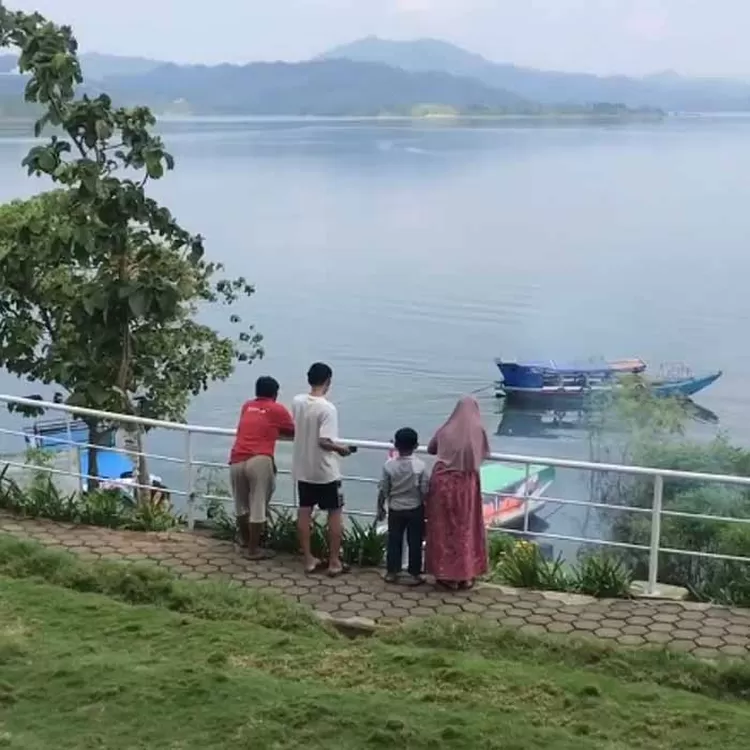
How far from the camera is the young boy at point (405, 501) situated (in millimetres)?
6266

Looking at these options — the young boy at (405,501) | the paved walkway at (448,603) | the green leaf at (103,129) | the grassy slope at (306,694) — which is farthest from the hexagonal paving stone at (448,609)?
the green leaf at (103,129)

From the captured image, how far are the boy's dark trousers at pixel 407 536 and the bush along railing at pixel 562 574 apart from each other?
469 mm

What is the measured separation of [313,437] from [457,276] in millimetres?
56796

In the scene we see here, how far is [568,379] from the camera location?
41062mm

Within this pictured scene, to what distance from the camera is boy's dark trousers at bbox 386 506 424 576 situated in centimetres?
629

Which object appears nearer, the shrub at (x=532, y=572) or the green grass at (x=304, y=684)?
the green grass at (x=304, y=684)

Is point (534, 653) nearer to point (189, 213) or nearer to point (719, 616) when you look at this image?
point (719, 616)

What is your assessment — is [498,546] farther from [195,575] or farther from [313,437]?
[195,575]

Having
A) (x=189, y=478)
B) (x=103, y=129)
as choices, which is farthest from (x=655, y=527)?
(x=103, y=129)

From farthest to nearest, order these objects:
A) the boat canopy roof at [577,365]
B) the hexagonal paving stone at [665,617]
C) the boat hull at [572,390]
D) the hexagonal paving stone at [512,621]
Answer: the boat canopy roof at [577,365] < the boat hull at [572,390] < the hexagonal paving stone at [665,617] < the hexagonal paving stone at [512,621]

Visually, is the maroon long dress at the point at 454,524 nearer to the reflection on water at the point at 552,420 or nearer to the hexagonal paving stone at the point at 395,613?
the hexagonal paving stone at the point at 395,613

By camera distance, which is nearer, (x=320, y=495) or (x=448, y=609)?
(x=448, y=609)

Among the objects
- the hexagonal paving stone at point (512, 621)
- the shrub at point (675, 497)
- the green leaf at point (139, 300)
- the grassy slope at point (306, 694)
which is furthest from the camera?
the green leaf at point (139, 300)

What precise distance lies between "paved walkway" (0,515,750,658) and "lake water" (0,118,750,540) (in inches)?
779
